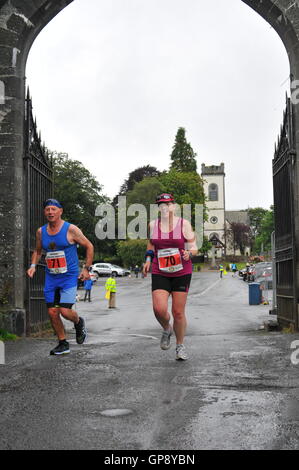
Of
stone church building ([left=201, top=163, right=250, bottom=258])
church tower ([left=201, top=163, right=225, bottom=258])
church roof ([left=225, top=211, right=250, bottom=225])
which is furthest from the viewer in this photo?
church roof ([left=225, top=211, right=250, bottom=225])

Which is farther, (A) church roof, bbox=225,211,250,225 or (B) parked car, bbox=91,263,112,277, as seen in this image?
(A) church roof, bbox=225,211,250,225

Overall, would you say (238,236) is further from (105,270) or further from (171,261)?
(171,261)

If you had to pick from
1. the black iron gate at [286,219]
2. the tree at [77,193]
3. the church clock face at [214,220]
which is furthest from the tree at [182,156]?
the black iron gate at [286,219]

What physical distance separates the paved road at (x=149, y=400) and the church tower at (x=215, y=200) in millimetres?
115054

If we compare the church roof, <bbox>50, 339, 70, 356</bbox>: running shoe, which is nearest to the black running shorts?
<bbox>50, 339, 70, 356</bbox>: running shoe

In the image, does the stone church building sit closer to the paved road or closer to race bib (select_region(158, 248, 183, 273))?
race bib (select_region(158, 248, 183, 273))

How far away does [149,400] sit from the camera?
187 inches

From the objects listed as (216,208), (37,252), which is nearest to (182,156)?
(216,208)

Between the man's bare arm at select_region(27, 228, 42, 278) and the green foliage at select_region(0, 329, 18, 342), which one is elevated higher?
the man's bare arm at select_region(27, 228, 42, 278)

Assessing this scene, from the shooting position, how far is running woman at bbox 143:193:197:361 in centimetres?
703

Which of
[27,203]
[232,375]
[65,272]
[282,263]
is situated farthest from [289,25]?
[232,375]

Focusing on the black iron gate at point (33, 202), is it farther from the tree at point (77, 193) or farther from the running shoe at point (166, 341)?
the tree at point (77, 193)

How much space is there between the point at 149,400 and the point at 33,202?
22.8 feet

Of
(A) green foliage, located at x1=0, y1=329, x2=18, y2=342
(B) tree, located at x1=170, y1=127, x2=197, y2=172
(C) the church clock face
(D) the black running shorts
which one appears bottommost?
(A) green foliage, located at x1=0, y1=329, x2=18, y2=342
